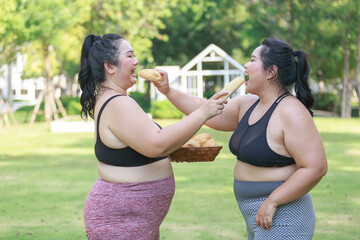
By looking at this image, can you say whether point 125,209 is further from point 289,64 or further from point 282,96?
point 289,64

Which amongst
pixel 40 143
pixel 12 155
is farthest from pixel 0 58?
pixel 12 155

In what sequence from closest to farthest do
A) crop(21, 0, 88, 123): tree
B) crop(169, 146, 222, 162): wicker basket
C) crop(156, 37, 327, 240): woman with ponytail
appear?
1. crop(156, 37, 327, 240): woman with ponytail
2. crop(169, 146, 222, 162): wicker basket
3. crop(21, 0, 88, 123): tree

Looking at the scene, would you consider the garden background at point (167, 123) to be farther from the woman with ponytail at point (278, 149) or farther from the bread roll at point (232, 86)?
the bread roll at point (232, 86)

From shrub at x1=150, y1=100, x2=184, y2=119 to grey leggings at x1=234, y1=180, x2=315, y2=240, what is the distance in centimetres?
3025

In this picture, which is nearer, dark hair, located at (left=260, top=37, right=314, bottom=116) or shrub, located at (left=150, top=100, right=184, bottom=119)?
dark hair, located at (left=260, top=37, right=314, bottom=116)

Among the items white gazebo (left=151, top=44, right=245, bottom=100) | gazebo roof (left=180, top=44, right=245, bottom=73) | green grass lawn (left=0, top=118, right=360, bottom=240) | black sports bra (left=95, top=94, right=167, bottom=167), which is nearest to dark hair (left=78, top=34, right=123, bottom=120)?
black sports bra (left=95, top=94, right=167, bottom=167)

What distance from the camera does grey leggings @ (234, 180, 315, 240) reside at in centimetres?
366

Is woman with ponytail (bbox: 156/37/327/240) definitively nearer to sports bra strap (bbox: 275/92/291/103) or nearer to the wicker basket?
sports bra strap (bbox: 275/92/291/103)

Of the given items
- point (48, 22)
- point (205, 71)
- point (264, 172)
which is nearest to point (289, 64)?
point (264, 172)

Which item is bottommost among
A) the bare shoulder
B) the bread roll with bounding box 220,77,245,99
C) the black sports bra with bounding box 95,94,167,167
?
the black sports bra with bounding box 95,94,167,167

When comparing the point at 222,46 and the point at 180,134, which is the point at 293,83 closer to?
the point at 180,134

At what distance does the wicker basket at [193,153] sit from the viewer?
3.95 meters

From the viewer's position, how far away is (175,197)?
34.5ft

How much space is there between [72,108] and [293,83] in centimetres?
3521
